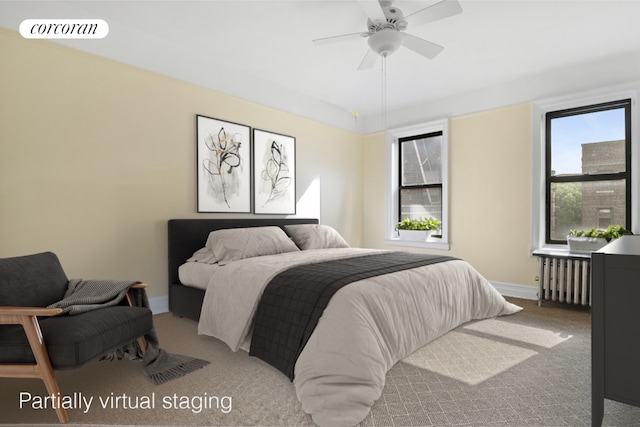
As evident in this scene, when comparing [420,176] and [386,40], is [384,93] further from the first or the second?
[386,40]

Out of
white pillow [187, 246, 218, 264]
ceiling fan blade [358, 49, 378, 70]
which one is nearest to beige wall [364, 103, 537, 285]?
ceiling fan blade [358, 49, 378, 70]

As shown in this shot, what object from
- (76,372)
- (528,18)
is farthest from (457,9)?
(76,372)

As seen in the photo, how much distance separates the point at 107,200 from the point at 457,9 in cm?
316

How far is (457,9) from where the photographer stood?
2.30 m

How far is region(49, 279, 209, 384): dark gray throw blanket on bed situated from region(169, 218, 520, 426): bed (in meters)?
0.36

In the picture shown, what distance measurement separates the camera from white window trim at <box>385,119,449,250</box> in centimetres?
482

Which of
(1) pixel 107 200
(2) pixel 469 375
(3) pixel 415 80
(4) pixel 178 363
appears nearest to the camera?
(2) pixel 469 375

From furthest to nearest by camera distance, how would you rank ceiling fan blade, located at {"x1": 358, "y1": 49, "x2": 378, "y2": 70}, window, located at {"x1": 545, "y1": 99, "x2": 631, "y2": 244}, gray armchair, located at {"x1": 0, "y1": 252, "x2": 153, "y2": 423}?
window, located at {"x1": 545, "y1": 99, "x2": 631, "y2": 244} < ceiling fan blade, located at {"x1": 358, "y1": 49, "x2": 378, "y2": 70} < gray armchair, located at {"x1": 0, "y1": 252, "x2": 153, "y2": 423}

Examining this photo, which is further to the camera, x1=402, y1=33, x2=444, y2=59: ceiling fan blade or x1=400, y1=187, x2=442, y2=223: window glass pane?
x1=400, y1=187, x2=442, y2=223: window glass pane

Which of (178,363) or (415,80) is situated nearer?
(178,363)

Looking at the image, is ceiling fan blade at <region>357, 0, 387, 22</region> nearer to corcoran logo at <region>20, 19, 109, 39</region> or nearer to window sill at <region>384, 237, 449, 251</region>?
corcoran logo at <region>20, 19, 109, 39</region>

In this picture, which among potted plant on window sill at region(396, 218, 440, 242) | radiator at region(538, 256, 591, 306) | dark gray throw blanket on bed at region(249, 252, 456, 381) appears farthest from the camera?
potted plant on window sill at region(396, 218, 440, 242)

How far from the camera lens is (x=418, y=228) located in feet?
16.5

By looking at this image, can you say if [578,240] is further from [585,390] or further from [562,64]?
[585,390]
